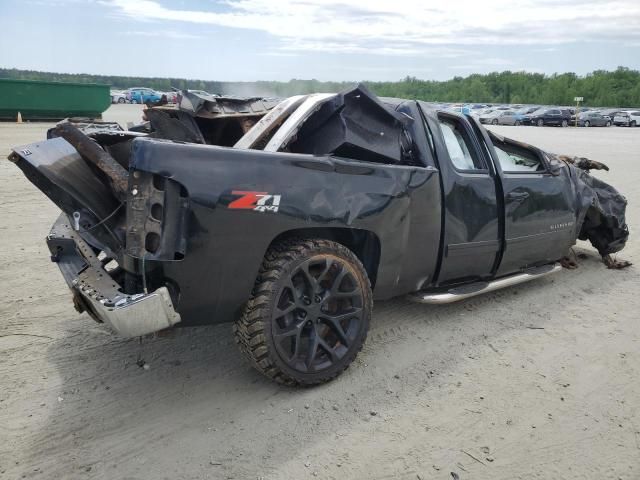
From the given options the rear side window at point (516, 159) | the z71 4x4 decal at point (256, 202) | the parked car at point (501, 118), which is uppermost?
the parked car at point (501, 118)

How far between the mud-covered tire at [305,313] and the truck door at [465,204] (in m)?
0.96

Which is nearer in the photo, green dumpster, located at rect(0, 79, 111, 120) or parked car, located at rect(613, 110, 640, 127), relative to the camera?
green dumpster, located at rect(0, 79, 111, 120)

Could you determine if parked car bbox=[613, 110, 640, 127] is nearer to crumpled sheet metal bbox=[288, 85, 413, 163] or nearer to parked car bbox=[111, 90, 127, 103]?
parked car bbox=[111, 90, 127, 103]

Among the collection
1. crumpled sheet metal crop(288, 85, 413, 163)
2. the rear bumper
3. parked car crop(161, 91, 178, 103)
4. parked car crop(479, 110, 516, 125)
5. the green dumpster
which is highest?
parked car crop(479, 110, 516, 125)

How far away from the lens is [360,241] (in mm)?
3832

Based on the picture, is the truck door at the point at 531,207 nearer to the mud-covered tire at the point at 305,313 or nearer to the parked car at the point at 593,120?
the mud-covered tire at the point at 305,313

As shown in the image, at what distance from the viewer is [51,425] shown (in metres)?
3.06

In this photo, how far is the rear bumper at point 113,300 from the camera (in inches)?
109

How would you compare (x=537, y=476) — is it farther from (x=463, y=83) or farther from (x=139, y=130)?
(x=463, y=83)

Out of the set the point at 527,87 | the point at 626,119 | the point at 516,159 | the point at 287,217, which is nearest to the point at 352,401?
the point at 287,217

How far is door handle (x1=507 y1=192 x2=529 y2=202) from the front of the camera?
4.59 metres

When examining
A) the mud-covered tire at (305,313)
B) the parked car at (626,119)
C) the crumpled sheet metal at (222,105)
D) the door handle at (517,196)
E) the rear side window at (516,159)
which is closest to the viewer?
the mud-covered tire at (305,313)

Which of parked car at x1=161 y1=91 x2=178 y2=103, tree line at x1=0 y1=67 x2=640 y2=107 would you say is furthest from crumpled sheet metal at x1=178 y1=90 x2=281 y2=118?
tree line at x1=0 y1=67 x2=640 y2=107

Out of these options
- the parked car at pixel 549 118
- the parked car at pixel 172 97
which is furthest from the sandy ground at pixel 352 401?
the parked car at pixel 549 118
